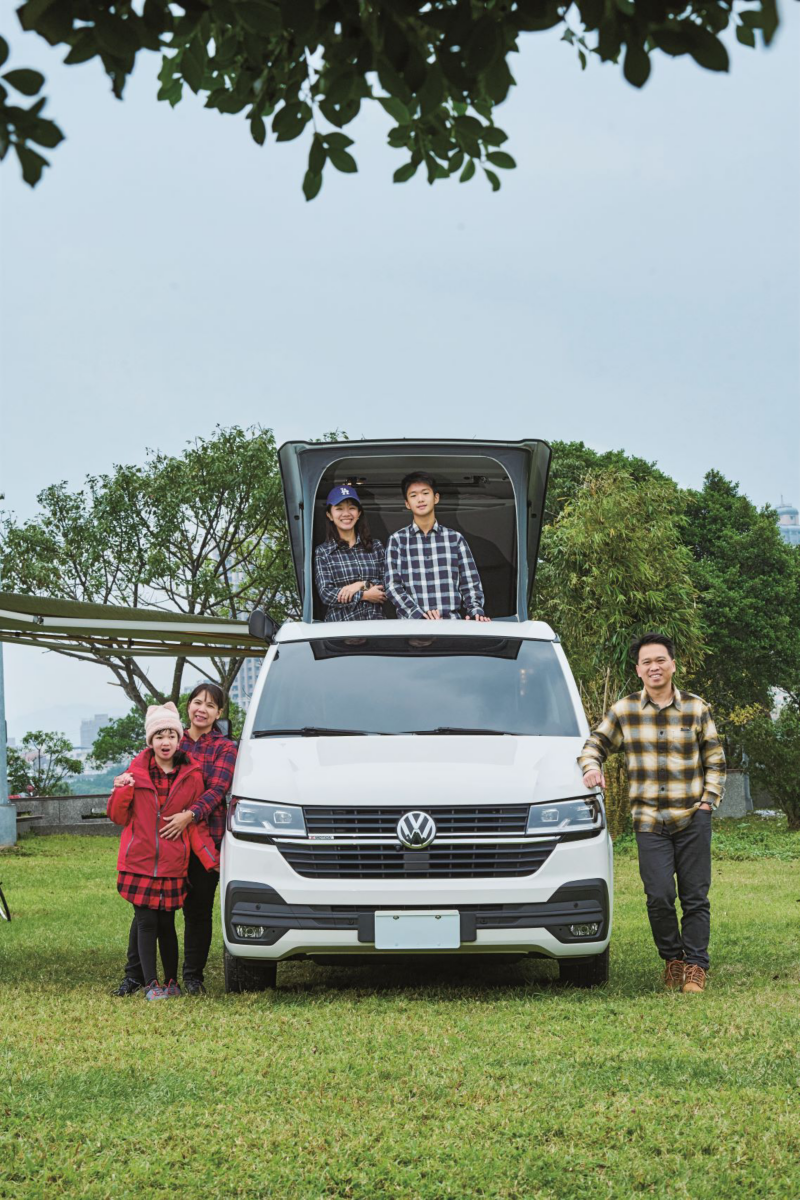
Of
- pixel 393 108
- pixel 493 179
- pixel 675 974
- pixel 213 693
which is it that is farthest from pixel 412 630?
pixel 393 108

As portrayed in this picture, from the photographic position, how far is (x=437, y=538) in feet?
29.7

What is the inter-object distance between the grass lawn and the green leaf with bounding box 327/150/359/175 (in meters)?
2.89

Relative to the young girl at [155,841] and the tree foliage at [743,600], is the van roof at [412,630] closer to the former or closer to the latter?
the young girl at [155,841]

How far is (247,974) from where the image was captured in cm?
723

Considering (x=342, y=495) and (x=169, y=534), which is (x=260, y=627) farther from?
(x=169, y=534)

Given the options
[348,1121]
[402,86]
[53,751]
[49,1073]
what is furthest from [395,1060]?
[53,751]

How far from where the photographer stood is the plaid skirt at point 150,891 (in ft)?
24.5

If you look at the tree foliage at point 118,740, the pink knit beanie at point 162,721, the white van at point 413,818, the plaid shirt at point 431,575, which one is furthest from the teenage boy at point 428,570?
the tree foliage at point 118,740

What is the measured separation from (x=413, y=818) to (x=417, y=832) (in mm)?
75

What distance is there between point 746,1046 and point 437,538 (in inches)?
170

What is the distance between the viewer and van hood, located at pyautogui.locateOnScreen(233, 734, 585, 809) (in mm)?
6746


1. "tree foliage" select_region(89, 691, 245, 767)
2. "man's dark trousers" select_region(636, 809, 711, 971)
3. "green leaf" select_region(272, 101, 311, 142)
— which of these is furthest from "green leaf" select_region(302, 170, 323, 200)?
"tree foliage" select_region(89, 691, 245, 767)

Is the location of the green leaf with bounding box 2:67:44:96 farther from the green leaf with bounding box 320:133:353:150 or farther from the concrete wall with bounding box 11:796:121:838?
the concrete wall with bounding box 11:796:121:838

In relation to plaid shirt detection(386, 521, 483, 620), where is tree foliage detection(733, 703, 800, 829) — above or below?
below
